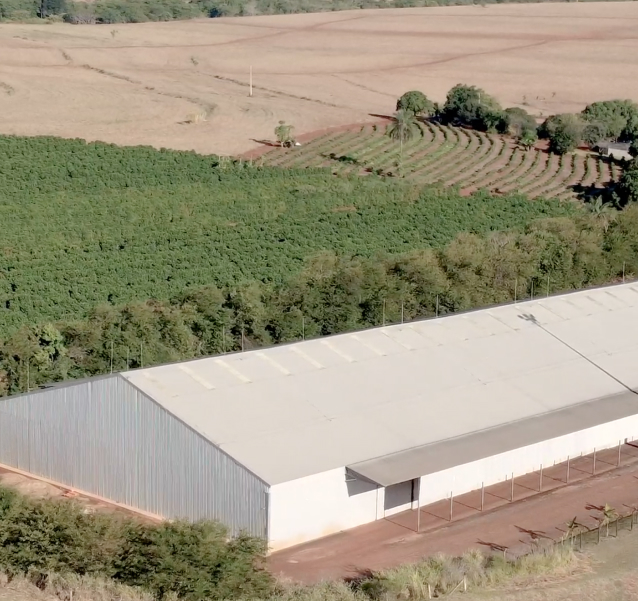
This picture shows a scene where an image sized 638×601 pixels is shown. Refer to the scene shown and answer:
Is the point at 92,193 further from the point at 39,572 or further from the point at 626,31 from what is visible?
the point at 626,31

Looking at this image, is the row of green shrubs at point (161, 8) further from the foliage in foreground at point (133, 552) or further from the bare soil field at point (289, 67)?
the foliage in foreground at point (133, 552)

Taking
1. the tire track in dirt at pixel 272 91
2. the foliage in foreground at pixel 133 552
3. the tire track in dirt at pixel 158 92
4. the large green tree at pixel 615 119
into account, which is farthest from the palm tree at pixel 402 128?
the foliage in foreground at pixel 133 552

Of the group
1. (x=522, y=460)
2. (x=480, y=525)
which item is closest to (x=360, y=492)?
(x=480, y=525)

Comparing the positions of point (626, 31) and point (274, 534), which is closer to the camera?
point (274, 534)

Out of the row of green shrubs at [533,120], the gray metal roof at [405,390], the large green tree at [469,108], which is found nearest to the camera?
the gray metal roof at [405,390]

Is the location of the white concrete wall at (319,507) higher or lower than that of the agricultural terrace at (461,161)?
higher

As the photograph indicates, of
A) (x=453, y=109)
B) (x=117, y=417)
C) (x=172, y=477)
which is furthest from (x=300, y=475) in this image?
(x=453, y=109)

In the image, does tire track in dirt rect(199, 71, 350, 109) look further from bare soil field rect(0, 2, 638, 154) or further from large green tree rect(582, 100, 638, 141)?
large green tree rect(582, 100, 638, 141)
